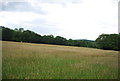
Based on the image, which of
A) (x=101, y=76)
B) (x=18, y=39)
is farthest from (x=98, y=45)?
(x=101, y=76)

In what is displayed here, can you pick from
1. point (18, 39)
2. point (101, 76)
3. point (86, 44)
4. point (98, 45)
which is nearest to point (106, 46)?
point (98, 45)

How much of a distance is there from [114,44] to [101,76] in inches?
1392

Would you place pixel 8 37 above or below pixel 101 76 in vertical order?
above

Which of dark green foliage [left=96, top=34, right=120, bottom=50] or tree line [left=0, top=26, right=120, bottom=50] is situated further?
dark green foliage [left=96, top=34, right=120, bottom=50]

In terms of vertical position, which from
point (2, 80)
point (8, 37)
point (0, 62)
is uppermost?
A: point (8, 37)

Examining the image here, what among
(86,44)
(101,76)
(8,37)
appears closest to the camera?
(101,76)

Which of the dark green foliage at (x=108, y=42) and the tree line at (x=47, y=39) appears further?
the dark green foliage at (x=108, y=42)

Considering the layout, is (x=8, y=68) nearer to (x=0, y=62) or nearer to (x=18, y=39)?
(x=0, y=62)

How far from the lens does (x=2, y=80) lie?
452 centimetres

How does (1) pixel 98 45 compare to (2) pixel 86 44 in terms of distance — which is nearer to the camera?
(1) pixel 98 45

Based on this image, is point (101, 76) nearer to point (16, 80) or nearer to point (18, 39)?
point (16, 80)

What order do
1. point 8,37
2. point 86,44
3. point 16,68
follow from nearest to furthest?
point 16,68
point 8,37
point 86,44

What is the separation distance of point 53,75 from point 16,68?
64.7 inches

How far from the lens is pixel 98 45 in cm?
4144
